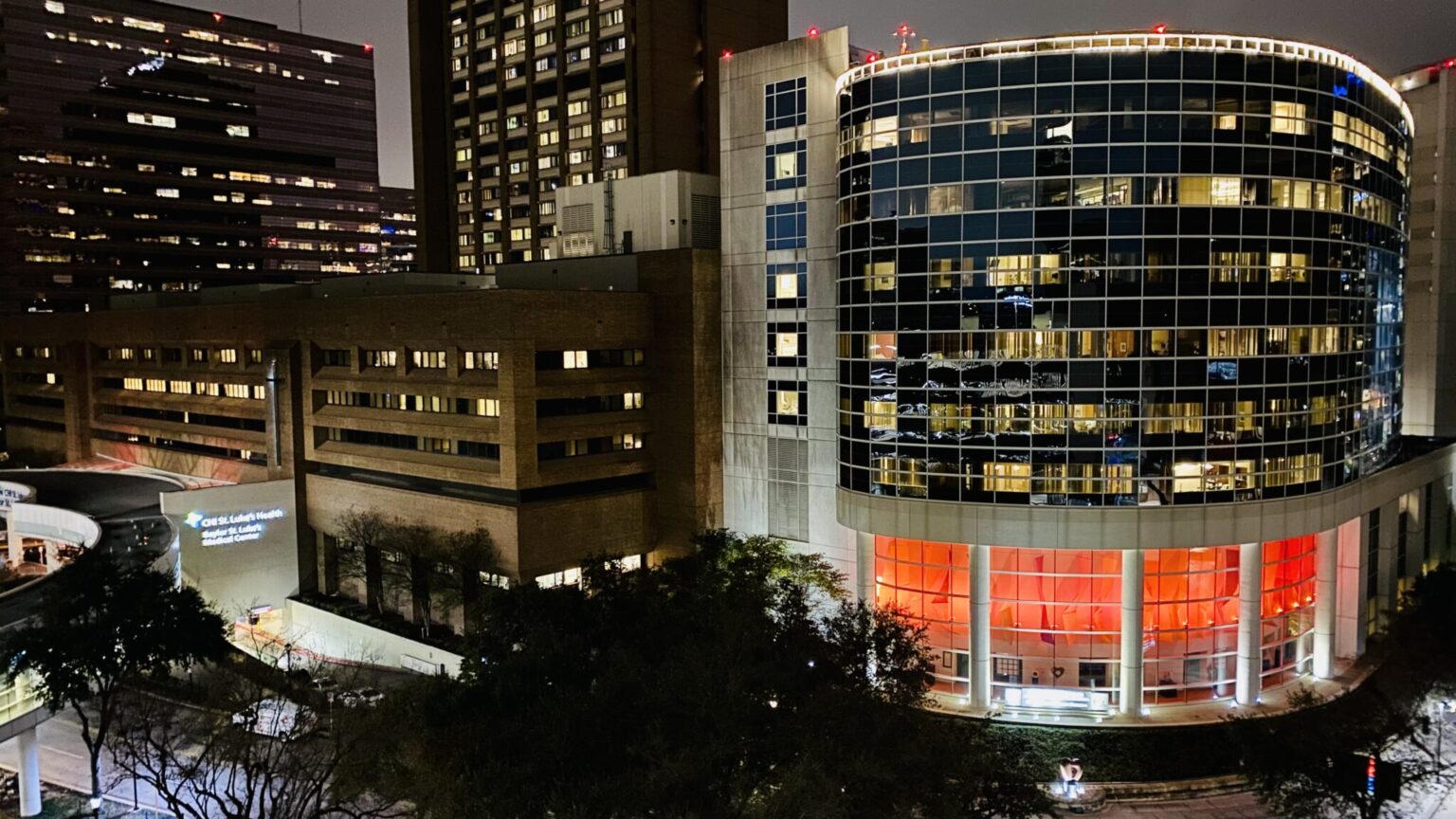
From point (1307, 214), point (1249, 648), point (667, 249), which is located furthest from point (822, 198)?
point (1249, 648)

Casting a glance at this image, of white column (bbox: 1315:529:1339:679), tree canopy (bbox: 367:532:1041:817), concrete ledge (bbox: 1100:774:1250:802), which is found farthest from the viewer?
white column (bbox: 1315:529:1339:679)

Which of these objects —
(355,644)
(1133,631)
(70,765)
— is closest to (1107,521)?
(1133,631)

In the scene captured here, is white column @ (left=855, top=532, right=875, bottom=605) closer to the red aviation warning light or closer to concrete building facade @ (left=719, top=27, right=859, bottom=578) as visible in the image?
concrete building facade @ (left=719, top=27, right=859, bottom=578)

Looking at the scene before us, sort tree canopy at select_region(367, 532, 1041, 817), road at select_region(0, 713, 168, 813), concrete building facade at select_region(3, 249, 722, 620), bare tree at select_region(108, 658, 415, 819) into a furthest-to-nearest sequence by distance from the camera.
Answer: concrete building facade at select_region(3, 249, 722, 620)
road at select_region(0, 713, 168, 813)
bare tree at select_region(108, 658, 415, 819)
tree canopy at select_region(367, 532, 1041, 817)

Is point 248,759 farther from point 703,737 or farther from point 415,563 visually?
point 415,563

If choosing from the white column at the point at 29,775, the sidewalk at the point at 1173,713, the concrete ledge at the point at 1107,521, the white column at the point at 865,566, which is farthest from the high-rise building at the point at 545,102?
the white column at the point at 29,775

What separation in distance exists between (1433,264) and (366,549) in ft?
252

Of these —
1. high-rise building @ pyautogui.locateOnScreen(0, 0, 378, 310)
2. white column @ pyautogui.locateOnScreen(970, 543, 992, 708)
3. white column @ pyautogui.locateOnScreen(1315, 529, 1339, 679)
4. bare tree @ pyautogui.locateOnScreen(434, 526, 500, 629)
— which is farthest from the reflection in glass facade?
high-rise building @ pyautogui.locateOnScreen(0, 0, 378, 310)

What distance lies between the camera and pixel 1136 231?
42.0 meters

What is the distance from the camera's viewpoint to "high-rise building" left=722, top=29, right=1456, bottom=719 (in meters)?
42.1

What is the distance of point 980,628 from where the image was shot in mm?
44812

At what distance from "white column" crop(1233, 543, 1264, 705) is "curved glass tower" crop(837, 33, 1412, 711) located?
0.10 meters

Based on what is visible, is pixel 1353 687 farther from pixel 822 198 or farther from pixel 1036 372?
pixel 822 198

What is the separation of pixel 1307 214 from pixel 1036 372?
577 inches
